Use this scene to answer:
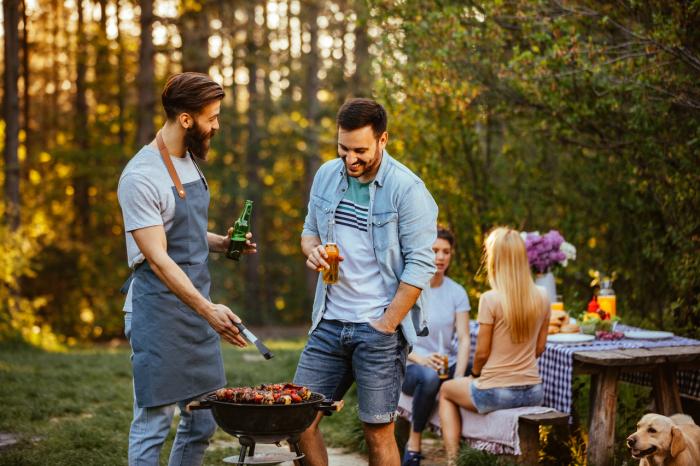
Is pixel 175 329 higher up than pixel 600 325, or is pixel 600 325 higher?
pixel 175 329

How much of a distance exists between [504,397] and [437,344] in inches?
30.5

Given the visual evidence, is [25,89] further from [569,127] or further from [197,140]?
[197,140]

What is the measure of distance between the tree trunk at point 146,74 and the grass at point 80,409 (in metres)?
5.94

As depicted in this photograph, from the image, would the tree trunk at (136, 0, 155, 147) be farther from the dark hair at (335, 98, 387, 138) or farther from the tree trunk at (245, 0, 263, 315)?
the dark hair at (335, 98, 387, 138)

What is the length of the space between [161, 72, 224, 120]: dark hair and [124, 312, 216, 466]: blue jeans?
0.89m

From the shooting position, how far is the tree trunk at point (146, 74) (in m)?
15.4

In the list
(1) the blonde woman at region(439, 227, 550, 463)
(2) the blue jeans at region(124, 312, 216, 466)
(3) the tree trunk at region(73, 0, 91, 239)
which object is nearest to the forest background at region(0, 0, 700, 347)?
(3) the tree trunk at region(73, 0, 91, 239)

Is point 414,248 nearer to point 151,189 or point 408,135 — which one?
point 151,189

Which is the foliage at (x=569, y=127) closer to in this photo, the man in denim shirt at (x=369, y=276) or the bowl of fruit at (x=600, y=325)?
the bowl of fruit at (x=600, y=325)

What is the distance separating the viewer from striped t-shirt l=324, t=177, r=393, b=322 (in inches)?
147

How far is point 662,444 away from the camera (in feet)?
14.1

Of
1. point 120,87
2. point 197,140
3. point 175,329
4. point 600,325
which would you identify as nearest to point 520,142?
point 600,325

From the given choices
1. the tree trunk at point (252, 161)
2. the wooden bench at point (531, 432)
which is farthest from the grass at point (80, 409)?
the tree trunk at point (252, 161)

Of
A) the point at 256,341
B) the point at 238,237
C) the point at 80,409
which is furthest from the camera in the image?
the point at 80,409
